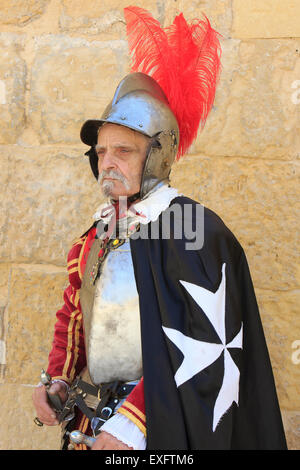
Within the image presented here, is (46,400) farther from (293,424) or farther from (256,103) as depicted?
(256,103)

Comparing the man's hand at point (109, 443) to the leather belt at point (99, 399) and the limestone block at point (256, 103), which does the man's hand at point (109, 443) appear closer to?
the leather belt at point (99, 399)

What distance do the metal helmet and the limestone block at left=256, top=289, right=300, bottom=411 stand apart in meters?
0.91

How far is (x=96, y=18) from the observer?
2.59m

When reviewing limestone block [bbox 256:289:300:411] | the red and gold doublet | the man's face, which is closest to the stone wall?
limestone block [bbox 256:289:300:411]

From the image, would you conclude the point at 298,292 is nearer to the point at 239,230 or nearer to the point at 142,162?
the point at 239,230

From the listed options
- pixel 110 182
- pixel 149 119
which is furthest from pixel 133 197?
pixel 149 119

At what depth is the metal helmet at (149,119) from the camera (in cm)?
176

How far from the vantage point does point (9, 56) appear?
2.63 metres

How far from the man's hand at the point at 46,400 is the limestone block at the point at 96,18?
66.8 inches

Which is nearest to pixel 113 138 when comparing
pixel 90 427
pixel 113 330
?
pixel 113 330

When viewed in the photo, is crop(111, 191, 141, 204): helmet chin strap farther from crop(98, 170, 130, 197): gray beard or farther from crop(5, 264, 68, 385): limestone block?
crop(5, 264, 68, 385): limestone block

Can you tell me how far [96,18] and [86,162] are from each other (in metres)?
0.73

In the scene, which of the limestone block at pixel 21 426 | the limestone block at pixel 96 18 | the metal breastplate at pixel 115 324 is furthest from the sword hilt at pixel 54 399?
the limestone block at pixel 96 18

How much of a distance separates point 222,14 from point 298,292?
4.49 feet
